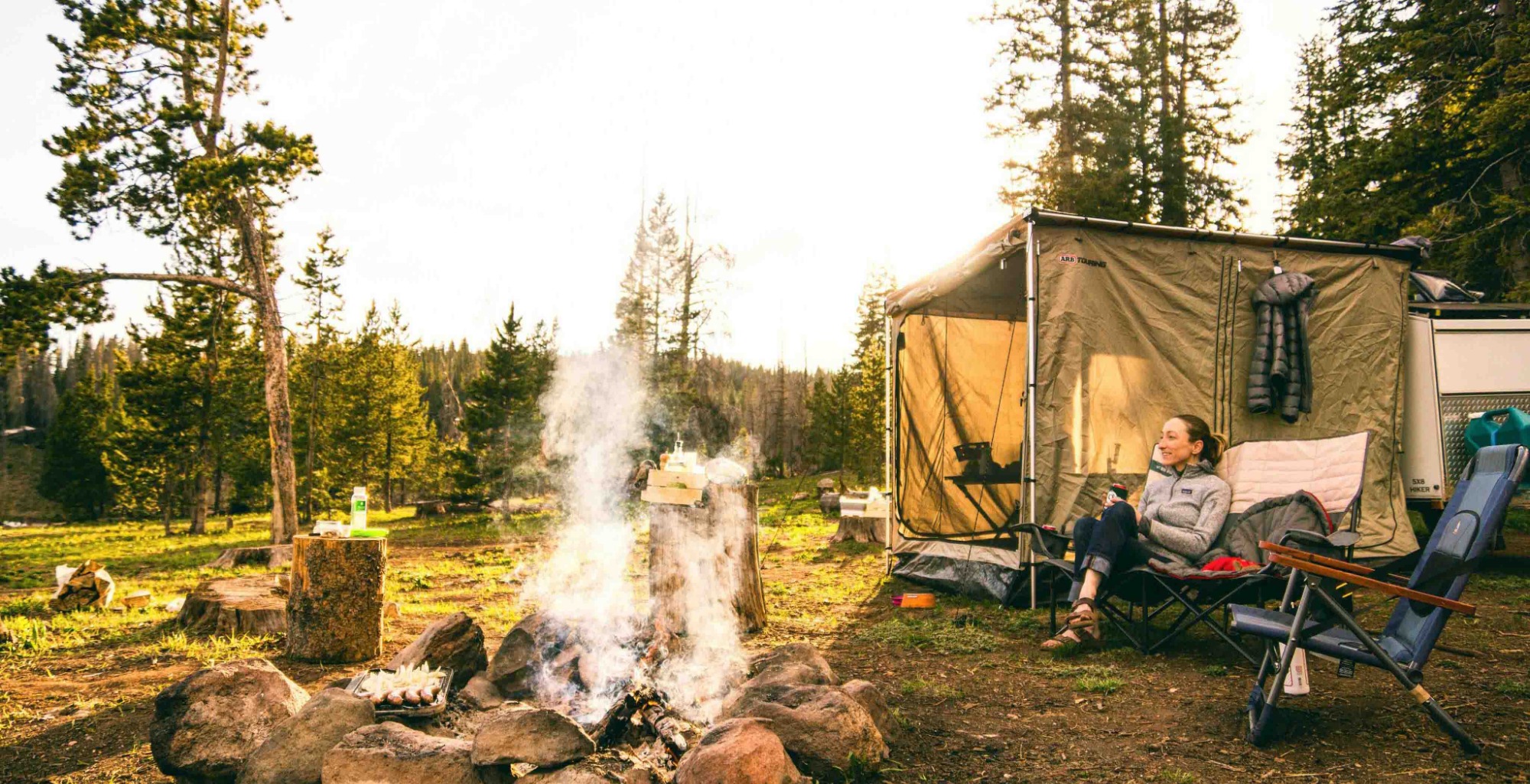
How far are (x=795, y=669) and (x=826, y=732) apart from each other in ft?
1.75

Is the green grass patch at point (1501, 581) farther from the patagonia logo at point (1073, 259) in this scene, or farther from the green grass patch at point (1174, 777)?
the green grass patch at point (1174, 777)

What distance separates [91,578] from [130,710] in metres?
3.66

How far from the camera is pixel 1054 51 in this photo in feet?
51.5

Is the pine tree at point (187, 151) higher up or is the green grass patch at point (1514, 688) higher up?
the pine tree at point (187, 151)

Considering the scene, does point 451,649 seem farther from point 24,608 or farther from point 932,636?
point 24,608

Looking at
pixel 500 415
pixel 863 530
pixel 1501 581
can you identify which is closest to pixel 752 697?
pixel 1501 581

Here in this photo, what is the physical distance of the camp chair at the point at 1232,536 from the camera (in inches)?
141

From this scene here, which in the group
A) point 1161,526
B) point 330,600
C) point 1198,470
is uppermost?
point 1198,470

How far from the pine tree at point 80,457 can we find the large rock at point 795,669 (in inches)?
1102

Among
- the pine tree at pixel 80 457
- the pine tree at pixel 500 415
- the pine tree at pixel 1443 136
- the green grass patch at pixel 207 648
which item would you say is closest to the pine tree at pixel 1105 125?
the pine tree at pixel 1443 136

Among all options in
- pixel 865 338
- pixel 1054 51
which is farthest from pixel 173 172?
pixel 865 338

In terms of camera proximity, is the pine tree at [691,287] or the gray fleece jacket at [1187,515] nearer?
the gray fleece jacket at [1187,515]

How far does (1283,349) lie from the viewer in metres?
5.59

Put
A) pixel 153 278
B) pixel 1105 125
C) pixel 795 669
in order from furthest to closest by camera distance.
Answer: pixel 1105 125, pixel 153 278, pixel 795 669
